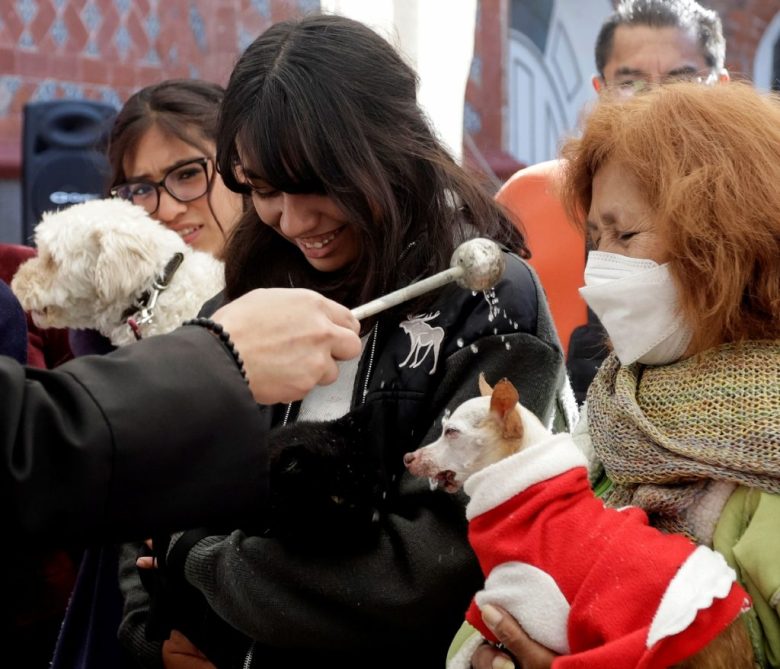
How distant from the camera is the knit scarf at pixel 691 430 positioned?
142cm

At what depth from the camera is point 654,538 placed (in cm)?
138

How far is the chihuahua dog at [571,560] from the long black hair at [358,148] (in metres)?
0.43

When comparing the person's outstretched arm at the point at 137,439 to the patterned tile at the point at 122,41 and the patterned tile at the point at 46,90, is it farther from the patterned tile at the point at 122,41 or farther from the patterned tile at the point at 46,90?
the patterned tile at the point at 122,41

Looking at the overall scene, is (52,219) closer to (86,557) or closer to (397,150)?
(86,557)

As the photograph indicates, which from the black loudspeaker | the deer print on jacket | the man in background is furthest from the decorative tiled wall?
the deer print on jacket

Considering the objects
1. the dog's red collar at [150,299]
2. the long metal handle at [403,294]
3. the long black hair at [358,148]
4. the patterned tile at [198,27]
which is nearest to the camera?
the long metal handle at [403,294]

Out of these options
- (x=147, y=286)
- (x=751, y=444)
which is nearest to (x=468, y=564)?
(x=751, y=444)

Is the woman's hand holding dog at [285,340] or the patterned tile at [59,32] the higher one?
the patterned tile at [59,32]

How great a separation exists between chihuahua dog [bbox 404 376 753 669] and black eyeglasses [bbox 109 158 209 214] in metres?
1.87

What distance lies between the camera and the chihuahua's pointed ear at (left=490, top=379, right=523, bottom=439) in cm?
147

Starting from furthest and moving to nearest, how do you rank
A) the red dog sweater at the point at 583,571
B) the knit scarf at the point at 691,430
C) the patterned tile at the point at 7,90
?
the patterned tile at the point at 7,90, the knit scarf at the point at 691,430, the red dog sweater at the point at 583,571

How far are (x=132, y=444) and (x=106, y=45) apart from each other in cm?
664

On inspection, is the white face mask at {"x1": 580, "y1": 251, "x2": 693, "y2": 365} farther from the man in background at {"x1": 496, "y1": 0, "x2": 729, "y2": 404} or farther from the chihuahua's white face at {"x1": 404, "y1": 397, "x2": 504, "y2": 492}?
the man in background at {"x1": 496, "y1": 0, "x2": 729, "y2": 404}

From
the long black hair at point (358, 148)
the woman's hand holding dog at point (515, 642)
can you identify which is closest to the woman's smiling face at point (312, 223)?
the long black hair at point (358, 148)
